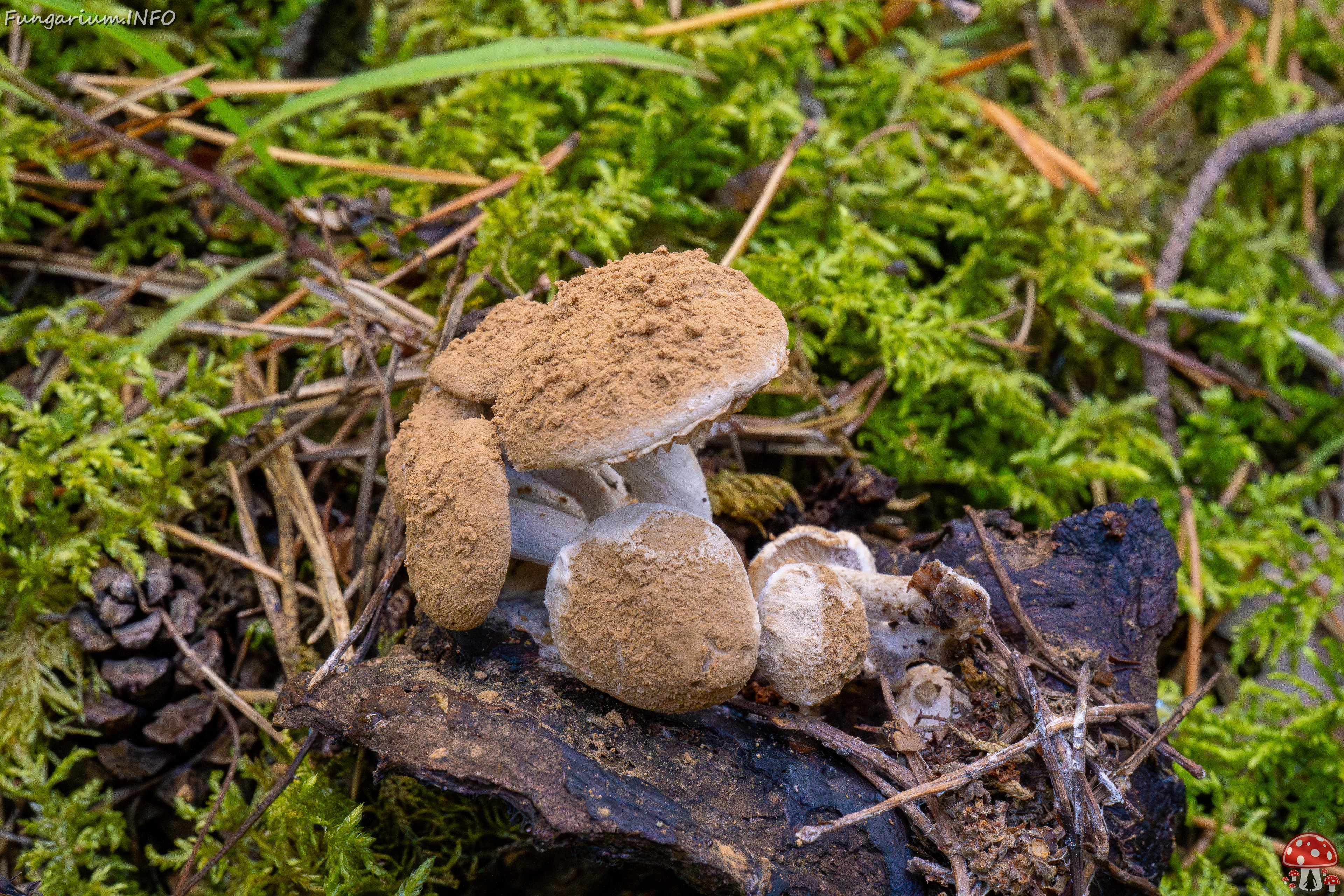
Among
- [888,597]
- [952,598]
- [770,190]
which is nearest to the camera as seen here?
[952,598]

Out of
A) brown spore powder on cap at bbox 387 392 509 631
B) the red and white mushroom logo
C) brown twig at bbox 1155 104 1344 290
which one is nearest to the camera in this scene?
brown spore powder on cap at bbox 387 392 509 631

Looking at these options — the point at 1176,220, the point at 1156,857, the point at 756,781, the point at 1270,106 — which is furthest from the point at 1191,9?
the point at 756,781

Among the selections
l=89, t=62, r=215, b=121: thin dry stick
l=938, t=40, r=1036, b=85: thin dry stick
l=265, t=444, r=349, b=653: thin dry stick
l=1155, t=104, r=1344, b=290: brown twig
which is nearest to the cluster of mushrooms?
l=265, t=444, r=349, b=653: thin dry stick

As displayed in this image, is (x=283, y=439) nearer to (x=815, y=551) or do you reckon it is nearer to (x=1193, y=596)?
(x=815, y=551)

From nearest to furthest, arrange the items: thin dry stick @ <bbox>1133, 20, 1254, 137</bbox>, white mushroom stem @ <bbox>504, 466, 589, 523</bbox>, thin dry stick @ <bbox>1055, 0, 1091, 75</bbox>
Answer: white mushroom stem @ <bbox>504, 466, 589, 523</bbox> < thin dry stick @ <bbox>1133, 20, 1254, 137</bbox> < thin dry stick @ <bbox>1055, 0, 1091, 75</bbox>

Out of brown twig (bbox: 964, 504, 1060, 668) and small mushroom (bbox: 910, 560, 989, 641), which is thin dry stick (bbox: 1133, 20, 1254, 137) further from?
small mushroom (bbox: 910, 560, 989, 641)

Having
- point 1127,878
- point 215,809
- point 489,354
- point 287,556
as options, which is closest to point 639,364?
point 489,354

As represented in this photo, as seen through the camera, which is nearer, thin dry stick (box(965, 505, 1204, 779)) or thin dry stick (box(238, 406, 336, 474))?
thin dry stick (box(965, 505, 1204, 779))
